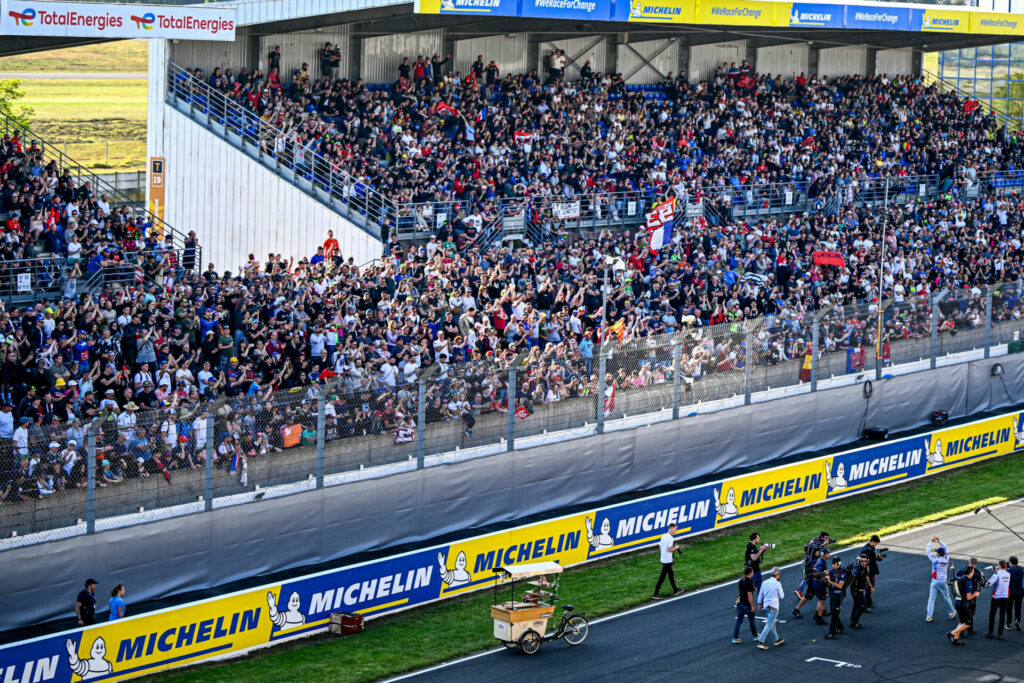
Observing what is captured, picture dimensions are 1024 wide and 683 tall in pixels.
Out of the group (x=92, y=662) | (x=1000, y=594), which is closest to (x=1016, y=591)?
(x=1000, y=594)

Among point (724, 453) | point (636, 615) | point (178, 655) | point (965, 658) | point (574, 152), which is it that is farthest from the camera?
point (574, 152)

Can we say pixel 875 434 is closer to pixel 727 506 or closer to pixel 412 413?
pixel 727 506

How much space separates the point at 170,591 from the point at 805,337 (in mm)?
14432

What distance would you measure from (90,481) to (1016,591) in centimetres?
1333

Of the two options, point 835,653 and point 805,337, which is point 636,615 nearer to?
point 835,653

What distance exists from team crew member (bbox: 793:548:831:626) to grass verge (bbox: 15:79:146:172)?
5572 cm

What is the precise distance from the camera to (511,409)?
83.4 ft

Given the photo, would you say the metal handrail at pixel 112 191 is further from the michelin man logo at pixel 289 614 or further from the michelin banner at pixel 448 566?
the michelin man logo at pixel 289 614

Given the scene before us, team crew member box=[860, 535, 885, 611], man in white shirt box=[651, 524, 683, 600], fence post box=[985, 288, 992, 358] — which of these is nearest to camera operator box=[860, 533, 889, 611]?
team crew member box=[860, 535, 885, 611]

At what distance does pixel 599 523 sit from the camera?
24.6 meters

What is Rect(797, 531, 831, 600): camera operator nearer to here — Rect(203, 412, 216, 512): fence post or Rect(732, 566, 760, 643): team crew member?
Rect(732, 566, 760, 643): team crew member

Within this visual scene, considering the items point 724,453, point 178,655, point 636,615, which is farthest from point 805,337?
point 178,655

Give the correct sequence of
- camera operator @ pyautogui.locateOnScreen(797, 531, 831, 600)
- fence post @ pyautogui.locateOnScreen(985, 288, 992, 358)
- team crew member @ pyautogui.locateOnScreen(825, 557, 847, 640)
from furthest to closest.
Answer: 1. fence post @ pyautogui.locateOnScreen(985, 288, 992, 358)
2. camera operator @ pyautogui.locateOnScreen(797, 531, 831, 600)
3. team crew member @ pyautogui.locateOnScreen(825, 557, 847, 640)

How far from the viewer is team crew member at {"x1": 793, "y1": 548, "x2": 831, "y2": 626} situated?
21797 mm
